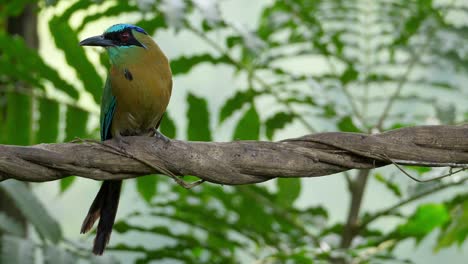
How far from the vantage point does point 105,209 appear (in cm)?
257

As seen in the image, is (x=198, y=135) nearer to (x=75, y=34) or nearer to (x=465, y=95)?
(x=75, y=34)

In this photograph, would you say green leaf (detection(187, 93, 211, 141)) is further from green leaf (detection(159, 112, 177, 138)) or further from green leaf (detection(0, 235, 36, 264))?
green leaf (detection(0, 235, 36, 264))

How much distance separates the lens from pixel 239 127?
3980 millimetres

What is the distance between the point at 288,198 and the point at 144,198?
0.80 meters

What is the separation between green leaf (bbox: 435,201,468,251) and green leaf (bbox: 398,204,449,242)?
0.07 meters

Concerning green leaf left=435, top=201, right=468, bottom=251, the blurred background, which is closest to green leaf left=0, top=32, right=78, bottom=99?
the blurred background

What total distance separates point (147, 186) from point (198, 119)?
0.66m

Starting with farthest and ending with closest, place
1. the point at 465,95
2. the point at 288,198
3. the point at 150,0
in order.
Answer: the point at 465,95
the point at 288,198
the point at 150,0

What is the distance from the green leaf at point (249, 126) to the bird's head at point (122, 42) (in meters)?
1.31

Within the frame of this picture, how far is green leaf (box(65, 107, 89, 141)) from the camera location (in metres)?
3.95

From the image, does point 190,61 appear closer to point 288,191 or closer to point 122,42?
point 288,191

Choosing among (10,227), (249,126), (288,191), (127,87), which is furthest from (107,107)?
(288,191)

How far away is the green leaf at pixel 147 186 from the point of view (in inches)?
174

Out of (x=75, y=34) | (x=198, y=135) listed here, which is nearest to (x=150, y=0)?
(x=75, y=34)
